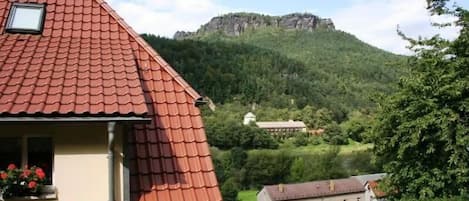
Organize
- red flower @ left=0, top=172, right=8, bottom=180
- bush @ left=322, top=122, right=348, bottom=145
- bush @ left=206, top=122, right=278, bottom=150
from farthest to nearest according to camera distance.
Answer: bush @ left=322, top=122, right=348, bottom=145 < bush @ left=206, top=122, right=278, bottom=150 < red flower @ left=0, top=172, right=8, bottom=180

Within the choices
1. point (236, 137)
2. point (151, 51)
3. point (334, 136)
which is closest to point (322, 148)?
point (334, 136)

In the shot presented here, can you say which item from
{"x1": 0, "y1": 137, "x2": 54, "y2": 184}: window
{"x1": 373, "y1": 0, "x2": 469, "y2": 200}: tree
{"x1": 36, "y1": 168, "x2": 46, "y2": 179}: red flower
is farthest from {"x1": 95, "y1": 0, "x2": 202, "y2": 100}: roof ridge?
{"x1": 373, "y1": 0, "x2": 469, "y2": 200}: tree

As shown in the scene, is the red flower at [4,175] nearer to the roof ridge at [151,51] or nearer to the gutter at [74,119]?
the gutter at [74,119]

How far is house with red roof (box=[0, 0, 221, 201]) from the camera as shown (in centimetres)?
486

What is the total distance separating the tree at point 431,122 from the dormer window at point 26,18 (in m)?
11.4

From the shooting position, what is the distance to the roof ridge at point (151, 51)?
628 cm

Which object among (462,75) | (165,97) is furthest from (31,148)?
(462,75)

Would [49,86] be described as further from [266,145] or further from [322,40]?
[322,40]

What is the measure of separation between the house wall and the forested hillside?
10894 centimetres

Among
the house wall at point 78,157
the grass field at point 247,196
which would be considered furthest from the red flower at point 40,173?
the grass field at point 247,196

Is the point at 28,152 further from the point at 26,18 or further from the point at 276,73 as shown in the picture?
the point at 276,73

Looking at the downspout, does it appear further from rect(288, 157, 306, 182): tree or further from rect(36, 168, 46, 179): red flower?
rect(288, 157, 306, 182): tree

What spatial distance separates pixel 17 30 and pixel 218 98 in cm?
11746

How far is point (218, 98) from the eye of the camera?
123562mm
